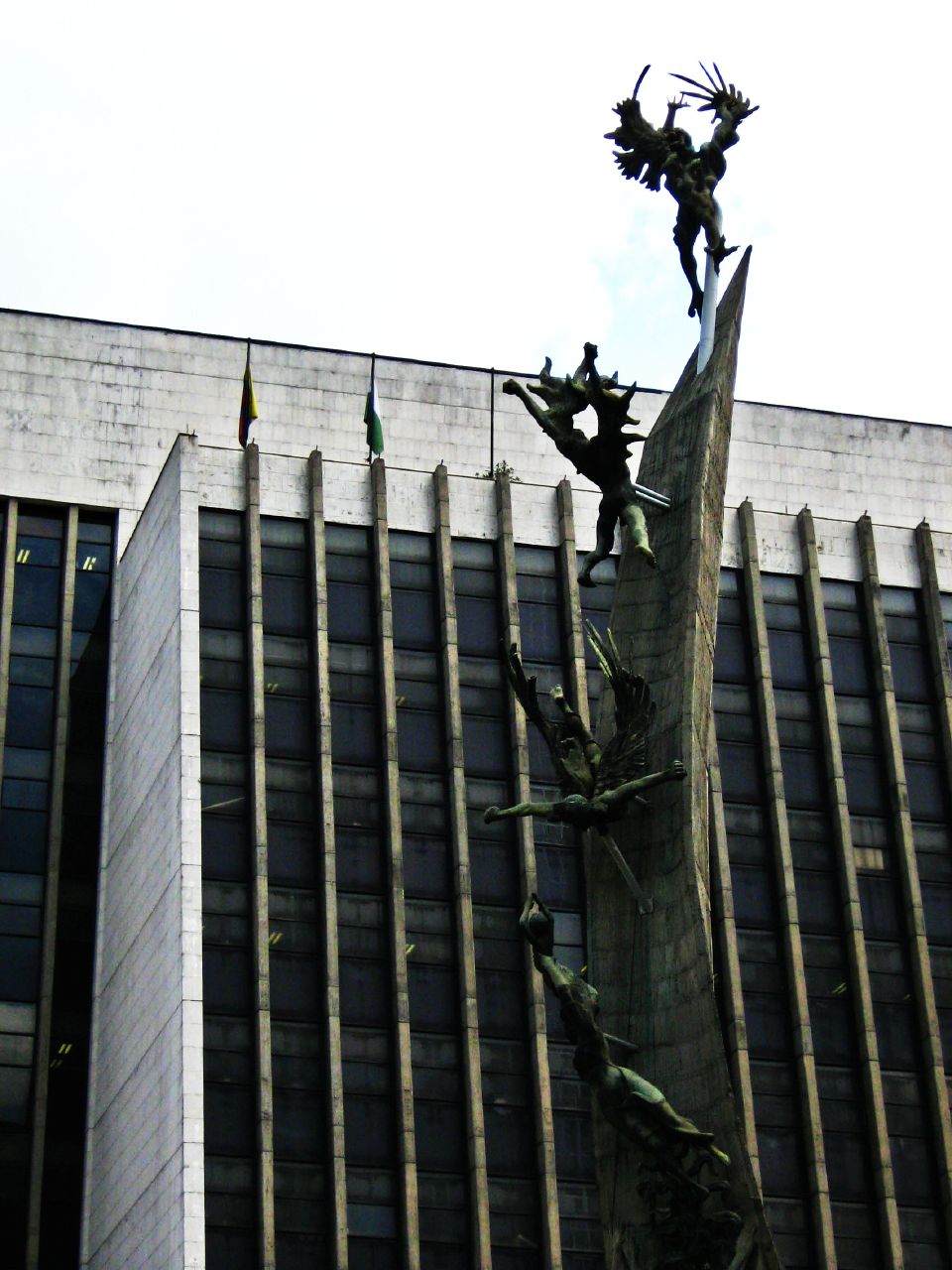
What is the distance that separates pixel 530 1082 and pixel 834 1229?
8394 mm

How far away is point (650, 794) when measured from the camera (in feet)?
134

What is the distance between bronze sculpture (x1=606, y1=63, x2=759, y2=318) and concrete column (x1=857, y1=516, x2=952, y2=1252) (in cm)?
3625

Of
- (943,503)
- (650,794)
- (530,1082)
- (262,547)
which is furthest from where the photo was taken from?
(943,503)

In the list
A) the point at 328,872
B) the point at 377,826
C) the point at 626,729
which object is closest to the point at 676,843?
the point at 626,729

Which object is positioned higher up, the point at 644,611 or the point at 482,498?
the point at 482,498

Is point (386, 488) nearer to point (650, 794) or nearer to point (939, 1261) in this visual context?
point (939, 1261)

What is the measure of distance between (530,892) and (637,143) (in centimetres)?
3263

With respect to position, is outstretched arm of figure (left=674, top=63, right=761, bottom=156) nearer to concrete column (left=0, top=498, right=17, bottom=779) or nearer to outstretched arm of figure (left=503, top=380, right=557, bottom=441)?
outstretched arm of figure (left=503, top=380, right=557, bottom=441)

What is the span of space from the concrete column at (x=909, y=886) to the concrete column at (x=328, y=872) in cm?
1547

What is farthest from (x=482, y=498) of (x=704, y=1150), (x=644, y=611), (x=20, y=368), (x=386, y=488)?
(x=704, y=1150)

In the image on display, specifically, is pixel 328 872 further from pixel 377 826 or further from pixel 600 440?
pixel 600 440

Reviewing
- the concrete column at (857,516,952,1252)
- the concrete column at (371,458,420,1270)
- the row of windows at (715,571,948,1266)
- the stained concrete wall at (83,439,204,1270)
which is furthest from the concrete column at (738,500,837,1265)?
the stained concrete wall at (83,439,204,1270)

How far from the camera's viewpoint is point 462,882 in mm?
75562

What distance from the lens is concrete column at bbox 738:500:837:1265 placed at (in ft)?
248
